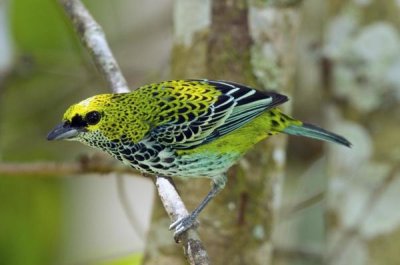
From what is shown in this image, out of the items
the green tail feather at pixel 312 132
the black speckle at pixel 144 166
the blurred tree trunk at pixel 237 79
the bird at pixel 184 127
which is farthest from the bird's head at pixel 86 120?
the green tail feather at pixel 312 132

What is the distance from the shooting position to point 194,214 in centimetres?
399

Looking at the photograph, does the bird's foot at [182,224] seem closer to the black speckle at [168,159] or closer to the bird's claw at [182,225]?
the bird's claw at [182,225]

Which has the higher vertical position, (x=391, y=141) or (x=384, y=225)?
(x=391, y=141)

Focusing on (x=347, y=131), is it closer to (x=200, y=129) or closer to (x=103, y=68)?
(x=200, y=129)

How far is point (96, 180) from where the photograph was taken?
786 cm

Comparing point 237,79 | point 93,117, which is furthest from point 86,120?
point 237,79

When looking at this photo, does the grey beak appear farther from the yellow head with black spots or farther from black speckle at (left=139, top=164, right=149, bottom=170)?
black speckle at (left=139, top=164, right=149, bottom=170)

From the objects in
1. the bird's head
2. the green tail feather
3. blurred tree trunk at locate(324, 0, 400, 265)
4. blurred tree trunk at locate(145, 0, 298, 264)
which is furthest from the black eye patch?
blurred tree trunk at locate(324, 0, 400, 265)

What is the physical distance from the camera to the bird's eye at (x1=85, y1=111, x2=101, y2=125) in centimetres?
380

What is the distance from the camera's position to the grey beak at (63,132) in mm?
3689

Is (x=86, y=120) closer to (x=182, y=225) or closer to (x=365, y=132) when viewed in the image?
(x=182, y=225)

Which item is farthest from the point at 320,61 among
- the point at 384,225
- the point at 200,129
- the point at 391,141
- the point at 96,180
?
the point at 96,180

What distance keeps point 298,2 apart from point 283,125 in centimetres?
77

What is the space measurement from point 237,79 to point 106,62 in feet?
2.54
